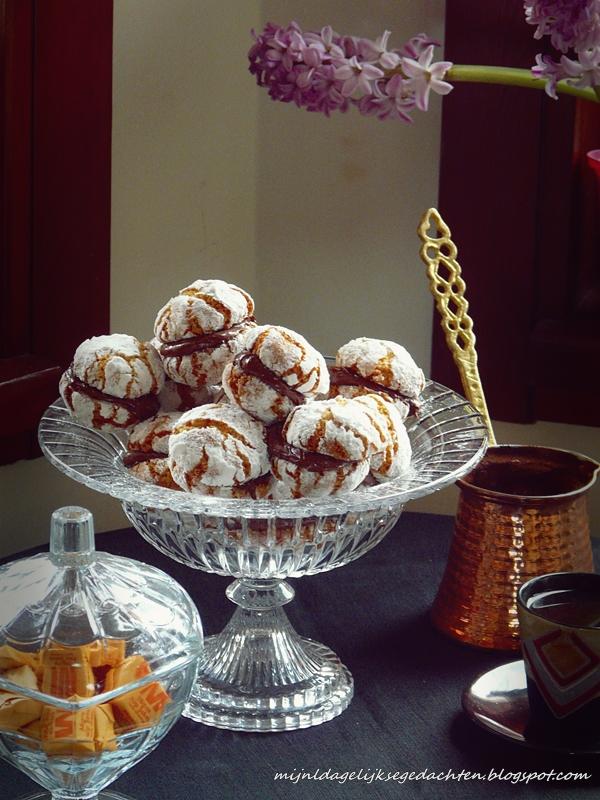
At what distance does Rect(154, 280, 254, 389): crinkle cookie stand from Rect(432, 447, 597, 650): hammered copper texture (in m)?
0.26

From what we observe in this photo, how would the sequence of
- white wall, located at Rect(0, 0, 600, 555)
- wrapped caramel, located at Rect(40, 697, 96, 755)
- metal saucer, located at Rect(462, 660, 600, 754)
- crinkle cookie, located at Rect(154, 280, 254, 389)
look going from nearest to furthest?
wrapped caramel, located at Rect(40, 697, 96, 755), metal saucer, located at Rect(462, 660, 600, 754), crinkle cookie, located at Rect(154, 280, 254, 389), white wall, located at Rect(0, 0, 600, 555)

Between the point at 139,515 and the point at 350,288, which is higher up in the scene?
the point at 350,288

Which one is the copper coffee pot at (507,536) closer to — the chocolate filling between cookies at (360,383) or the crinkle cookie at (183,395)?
the chocolate filling between cookies at (360,383)

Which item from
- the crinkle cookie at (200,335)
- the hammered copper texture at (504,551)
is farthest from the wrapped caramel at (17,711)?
the hammered copper texture at (504,551)

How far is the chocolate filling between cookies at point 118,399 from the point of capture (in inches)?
41.3

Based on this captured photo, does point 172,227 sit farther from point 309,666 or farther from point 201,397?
point 309,666

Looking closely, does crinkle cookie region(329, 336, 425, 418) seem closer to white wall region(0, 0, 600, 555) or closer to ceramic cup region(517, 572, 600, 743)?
ceramic cup region(517, 572, 600, 743)

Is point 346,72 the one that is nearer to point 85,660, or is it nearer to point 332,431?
point 332,431

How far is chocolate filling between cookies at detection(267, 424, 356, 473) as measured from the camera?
36.8 inches

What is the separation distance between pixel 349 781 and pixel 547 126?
917mm

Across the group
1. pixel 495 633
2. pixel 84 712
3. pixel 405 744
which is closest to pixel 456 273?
pixel 495 633

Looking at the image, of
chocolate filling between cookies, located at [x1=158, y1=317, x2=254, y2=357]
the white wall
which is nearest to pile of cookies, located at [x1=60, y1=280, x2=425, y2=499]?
chocolate filling between cookies, located at [x1=158, y1=317, x2=254, y2=357]

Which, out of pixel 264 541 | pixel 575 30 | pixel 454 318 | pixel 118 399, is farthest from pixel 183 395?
pixel 575 30

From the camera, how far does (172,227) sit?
62.5 inches
